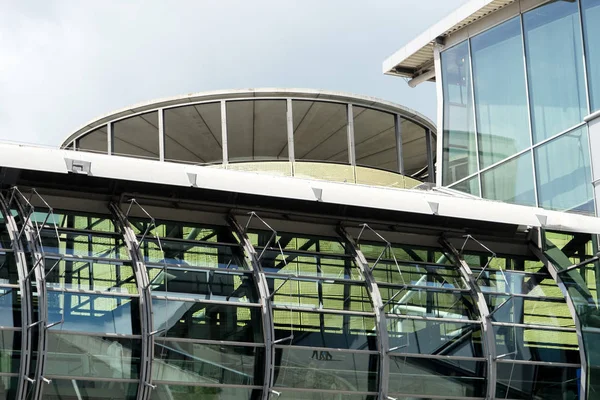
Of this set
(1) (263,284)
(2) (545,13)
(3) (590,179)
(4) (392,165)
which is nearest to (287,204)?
(1) (263,284)

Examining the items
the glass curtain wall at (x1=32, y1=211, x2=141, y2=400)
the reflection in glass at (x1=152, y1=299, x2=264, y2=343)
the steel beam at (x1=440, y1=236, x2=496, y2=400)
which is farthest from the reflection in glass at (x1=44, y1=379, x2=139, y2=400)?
the steel beam at (x1=440, y1=236, x2=496, y2=400)

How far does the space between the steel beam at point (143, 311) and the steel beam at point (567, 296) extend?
35.6 feet

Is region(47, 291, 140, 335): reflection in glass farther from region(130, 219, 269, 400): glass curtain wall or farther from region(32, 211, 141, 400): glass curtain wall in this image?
region(130, 219, 269, 400): glass curtain wall

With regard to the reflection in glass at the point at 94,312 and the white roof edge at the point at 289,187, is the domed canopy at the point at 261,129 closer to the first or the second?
the white roof edge at the point at 289,187

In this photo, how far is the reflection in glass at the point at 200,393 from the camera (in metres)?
22.4

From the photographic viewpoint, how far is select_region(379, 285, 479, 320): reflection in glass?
2514 cm

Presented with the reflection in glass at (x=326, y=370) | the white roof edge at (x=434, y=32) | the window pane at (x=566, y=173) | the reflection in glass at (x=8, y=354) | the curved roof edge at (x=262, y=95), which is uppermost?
the white roof edge at (x=434, y=32)

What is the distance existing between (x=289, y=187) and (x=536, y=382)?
800cm

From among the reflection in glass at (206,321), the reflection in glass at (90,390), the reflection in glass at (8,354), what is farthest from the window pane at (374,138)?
the reflection in glass at (8,354)

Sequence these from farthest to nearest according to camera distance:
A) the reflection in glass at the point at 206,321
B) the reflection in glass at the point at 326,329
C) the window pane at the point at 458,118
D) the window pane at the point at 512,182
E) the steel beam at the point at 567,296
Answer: the window pane at the point at 458,118
the window pane at the point at 512,182
the steel beam at the point at 567,296
the reflection in glass at the point at 326,329
the reflection in glass at the point at 206,321

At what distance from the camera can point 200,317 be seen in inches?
912

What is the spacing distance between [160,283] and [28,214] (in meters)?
3.20

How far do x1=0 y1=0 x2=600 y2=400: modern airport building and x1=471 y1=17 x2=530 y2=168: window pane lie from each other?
66mm

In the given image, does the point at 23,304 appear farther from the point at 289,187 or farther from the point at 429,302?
the point at 429,302
